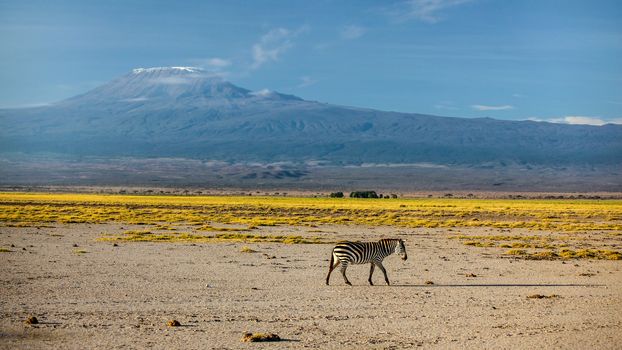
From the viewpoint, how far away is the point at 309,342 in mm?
12859

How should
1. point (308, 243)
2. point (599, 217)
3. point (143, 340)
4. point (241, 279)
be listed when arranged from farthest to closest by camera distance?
point (599, 217) < point (308, 243) < point (241, 279) < point (143, 340)

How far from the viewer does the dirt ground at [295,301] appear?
13.2 meters

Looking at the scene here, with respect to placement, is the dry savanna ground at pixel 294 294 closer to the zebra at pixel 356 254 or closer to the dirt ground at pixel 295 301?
the dirt ground at pixel 295 301

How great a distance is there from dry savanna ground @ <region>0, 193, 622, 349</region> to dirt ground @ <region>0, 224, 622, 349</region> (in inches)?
1.4

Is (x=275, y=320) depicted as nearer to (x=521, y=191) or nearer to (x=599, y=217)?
(x=599, y=217)

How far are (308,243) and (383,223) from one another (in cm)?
1670

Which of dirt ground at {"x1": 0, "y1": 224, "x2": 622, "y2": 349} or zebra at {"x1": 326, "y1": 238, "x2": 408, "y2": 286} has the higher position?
zebra at {"x1": 326, "y1": 238, "x2": 408, "y2": 286}

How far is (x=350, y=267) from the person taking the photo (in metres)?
24.0

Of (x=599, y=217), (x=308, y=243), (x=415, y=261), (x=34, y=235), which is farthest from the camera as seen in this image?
(x=599, y=217)

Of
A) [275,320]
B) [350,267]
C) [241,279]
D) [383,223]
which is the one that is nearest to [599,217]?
[383,223]

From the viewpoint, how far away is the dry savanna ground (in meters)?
13.3

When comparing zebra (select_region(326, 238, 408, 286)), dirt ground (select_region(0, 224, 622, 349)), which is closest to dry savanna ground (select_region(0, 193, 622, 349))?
dirt ground (select_region(0, 224, 622, 349))

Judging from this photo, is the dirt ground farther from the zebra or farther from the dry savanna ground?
the zebra

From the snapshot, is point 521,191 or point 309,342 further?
point 521,191
